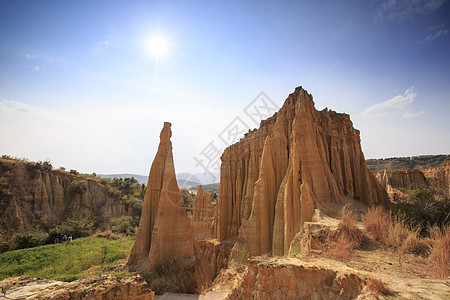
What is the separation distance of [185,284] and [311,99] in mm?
14740

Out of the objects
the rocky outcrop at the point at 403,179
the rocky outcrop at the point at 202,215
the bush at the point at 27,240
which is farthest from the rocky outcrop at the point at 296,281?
the rocky outcrop at the point at 403,179

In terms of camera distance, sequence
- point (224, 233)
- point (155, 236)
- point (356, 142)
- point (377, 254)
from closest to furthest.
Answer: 1. point (377, 254)
2. point (155, 236)
3. point (356, 142)
4. point (224, 233)

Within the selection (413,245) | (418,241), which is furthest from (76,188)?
(418,241)

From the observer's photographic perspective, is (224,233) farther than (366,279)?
Yes

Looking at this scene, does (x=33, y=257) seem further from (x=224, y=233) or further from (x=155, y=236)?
(x=224, y=233)

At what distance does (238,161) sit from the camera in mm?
21953

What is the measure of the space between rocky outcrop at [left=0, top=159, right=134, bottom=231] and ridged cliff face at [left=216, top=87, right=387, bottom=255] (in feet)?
93.1

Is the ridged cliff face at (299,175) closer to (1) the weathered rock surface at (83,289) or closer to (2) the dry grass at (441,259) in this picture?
(2) the dry grass at (441,259)

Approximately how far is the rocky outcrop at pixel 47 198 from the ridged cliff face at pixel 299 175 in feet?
93.1

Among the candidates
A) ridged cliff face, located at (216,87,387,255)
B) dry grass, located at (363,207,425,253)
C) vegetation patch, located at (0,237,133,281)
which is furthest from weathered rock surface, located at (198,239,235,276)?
dry grass, located at (363,207,425,253)

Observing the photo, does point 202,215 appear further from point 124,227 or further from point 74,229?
point 74,229

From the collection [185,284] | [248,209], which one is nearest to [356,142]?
[248,209]

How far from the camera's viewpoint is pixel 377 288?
3.61 metres

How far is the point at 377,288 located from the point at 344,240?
251cm
